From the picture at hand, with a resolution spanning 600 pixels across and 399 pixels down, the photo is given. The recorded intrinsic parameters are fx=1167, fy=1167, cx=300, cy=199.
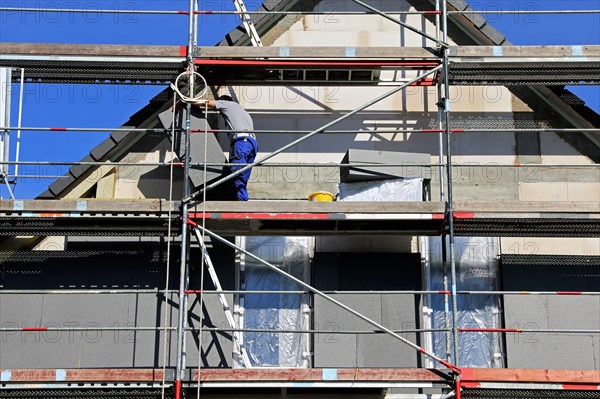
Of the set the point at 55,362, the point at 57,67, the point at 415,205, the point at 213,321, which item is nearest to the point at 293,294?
the point at 213,321

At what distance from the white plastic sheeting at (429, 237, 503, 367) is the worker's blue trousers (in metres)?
2.23

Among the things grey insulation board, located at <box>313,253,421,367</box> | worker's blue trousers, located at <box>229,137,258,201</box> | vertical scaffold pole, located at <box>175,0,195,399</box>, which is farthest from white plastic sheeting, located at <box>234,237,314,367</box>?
vertical scaffold pole, located at <box>175,0,195,399</box>

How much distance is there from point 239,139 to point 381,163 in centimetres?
160

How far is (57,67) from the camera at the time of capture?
13.2 m

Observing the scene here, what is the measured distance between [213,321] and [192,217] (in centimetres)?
120

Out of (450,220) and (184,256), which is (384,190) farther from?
(184,256)

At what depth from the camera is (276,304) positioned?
13.0 m

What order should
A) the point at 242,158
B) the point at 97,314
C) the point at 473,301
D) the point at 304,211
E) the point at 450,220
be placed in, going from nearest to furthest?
the point at 450,220, the point at 304,211, the point at 97,314, the point at 242,158, the point at 473,301

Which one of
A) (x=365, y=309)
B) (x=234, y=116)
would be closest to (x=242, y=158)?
(x=234, y=116)

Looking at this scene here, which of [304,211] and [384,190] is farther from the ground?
[384,190]

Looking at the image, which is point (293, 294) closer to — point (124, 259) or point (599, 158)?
point (124, 259)

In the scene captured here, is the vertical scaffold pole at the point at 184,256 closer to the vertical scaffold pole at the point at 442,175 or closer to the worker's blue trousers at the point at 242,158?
the worker's blue trousers at the point at 242,158

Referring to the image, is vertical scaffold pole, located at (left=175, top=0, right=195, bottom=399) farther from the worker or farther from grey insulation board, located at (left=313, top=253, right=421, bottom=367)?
grey insulation board, located at (left=313, top=253, right=421, bottom=367)

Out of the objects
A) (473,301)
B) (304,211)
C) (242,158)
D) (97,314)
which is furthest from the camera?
(473,301)
